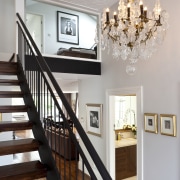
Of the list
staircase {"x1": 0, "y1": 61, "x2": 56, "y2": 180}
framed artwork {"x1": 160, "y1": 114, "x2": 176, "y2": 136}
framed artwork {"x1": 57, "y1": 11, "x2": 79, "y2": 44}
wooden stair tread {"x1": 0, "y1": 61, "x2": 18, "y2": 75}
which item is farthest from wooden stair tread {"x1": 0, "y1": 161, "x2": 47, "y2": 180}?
framed artwork {"x1": 57, "y1": 11, "x2": 79, "y2": 44}

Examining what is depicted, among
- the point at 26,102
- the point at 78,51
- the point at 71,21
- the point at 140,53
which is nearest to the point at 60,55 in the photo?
the point at 78,51

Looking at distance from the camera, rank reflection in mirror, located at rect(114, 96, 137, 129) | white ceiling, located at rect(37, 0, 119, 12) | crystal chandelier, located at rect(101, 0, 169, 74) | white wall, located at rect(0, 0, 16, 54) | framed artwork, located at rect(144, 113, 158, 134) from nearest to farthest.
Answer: crystal chandelier, located at rect(101, 0, 169, 74), framed artwork, located at rect(144, 113, 158, 134), white ceiling, located at rect(37, 0, 119, 12), white wall, located at rect(0, 0, 16, 54), reflection in mirror, located at rect(114, 96, 137, 129)

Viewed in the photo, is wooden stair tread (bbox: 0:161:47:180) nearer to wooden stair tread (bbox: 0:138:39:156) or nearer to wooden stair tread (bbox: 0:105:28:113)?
wooden stair tread (bbox: 0:138:39:156)

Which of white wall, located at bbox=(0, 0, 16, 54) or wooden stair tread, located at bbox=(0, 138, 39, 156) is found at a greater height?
white wall, located at bbox=(0, 0, 16, 54)

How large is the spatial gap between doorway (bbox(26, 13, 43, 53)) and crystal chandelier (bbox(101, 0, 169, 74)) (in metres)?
2.31

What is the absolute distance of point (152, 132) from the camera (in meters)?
3.43

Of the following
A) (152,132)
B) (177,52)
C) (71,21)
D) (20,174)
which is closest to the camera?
(20,174)

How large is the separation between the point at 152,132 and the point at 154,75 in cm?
97

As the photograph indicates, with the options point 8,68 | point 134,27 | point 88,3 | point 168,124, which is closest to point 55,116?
point 134,27

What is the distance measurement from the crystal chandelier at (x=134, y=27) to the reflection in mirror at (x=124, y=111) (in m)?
3.20

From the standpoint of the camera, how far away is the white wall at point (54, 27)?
15.0ft

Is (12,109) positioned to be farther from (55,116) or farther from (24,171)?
(24,171)

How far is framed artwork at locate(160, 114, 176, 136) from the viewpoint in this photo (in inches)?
121

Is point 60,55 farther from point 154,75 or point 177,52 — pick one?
point 177,52
